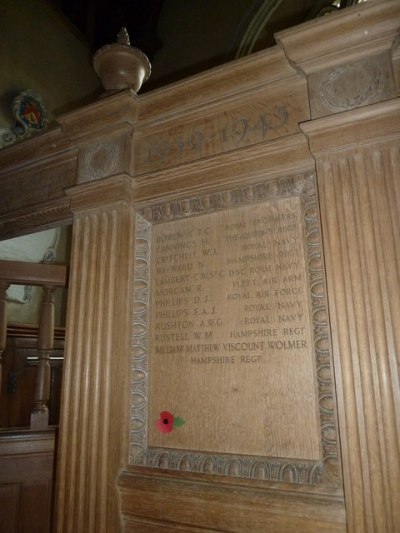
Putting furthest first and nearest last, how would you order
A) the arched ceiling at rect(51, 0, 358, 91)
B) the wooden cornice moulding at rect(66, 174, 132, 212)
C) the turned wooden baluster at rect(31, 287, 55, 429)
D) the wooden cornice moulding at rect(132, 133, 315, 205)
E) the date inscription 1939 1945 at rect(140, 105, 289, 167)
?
the arched ceiling at rect(51, 0, 358, 91) → the turned wooden baluster at rect(31, 287, 55, 429) → the wooden cornice moulding at rect(66, 174, 132, 212) → the date inscription 1939 1945 at rect(140, 105, 289, 167) → the wooden cornice moulding at rect(132, 133, 315, 205)

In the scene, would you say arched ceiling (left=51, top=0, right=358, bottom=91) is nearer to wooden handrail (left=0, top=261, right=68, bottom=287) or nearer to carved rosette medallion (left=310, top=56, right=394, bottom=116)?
wooden handrail (left=0, top=261, right=68, bottom=287)

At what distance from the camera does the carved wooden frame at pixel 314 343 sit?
5.57 feet

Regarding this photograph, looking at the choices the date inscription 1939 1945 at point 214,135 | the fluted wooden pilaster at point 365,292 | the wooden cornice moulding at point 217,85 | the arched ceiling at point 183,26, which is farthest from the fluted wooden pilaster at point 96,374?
the arched ceiling at point 183,26

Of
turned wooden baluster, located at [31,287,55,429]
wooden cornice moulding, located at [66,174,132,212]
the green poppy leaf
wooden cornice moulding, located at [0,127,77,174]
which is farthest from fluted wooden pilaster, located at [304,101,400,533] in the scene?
turned wooden baluster, located at [31,287,55,429]

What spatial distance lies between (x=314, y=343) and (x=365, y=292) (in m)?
0.30

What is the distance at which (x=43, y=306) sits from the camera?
3.45m

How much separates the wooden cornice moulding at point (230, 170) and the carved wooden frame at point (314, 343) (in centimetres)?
4

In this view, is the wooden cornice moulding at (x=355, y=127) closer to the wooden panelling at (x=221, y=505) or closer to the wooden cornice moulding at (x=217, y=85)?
the wooden cornice moulding at (x=217, y=85)

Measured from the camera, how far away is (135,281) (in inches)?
90.0

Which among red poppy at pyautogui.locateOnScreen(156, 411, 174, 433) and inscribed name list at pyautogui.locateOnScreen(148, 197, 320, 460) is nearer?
inscribed name list at pyautogui.locateOnScreen(148, 197, 320, 460)

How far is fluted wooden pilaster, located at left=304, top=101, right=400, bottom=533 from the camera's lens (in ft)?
5.01

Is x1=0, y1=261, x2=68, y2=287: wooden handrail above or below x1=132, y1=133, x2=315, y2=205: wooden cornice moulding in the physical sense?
below

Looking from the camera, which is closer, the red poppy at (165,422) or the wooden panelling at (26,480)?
the red poppy at (165,422)

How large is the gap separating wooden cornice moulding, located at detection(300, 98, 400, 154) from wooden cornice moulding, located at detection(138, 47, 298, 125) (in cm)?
38
